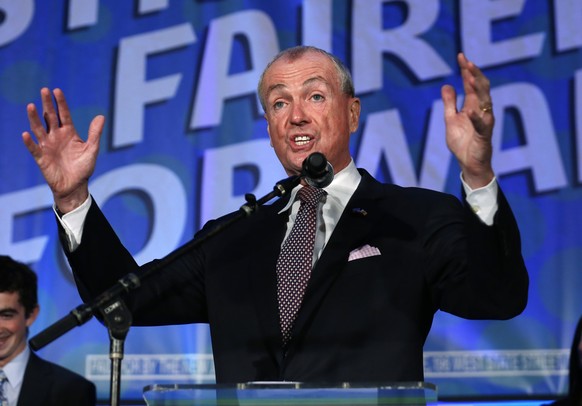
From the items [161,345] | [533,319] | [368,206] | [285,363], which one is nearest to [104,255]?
[285,363]

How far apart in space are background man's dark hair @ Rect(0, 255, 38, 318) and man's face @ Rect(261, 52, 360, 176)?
1557mm

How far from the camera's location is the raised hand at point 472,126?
1.65 metres

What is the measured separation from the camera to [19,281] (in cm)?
351

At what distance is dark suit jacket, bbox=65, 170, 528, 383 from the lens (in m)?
1.91

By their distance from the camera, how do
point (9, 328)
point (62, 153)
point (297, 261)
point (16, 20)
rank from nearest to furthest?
1. point (62, 153)
2. point (297, 261)
3. point (9, 328)
4. point (16, 20)

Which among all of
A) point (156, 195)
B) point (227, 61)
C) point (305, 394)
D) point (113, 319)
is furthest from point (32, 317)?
point (305, 394)

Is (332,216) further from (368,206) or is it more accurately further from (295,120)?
(295,120)

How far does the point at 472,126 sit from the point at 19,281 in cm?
228

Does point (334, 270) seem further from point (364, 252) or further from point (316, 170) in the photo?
point (316, 170)

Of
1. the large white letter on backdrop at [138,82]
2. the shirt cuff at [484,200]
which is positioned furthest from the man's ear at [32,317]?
the shirt cuff at [484,200]

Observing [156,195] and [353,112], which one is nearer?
[353,112]

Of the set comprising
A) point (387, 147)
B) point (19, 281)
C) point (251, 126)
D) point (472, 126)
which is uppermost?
point (251, 126)

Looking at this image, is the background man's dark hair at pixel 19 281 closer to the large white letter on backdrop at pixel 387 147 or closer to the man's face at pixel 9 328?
the man's face at pixel 9 328

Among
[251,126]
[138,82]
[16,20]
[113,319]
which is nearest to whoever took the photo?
[113,319]
